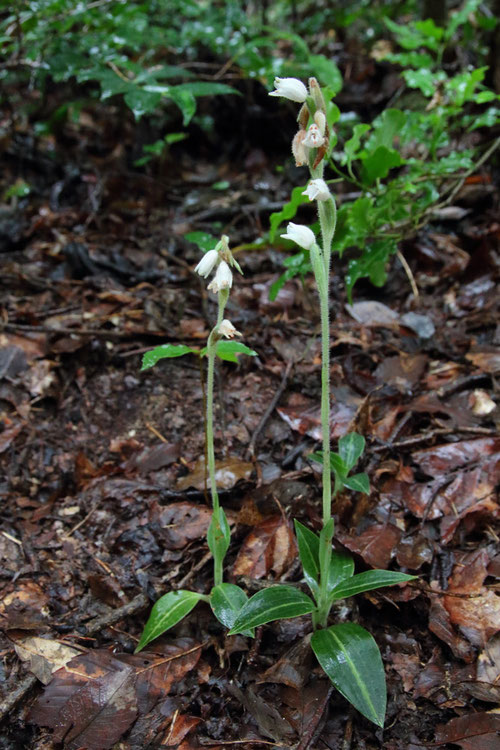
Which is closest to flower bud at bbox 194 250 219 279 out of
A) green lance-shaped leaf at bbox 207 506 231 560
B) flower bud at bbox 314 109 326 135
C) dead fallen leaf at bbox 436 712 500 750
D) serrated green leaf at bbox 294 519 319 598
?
flower bud at bbox 314 109 326 135

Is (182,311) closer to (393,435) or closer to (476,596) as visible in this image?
(393,435)

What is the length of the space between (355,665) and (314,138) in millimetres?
1676

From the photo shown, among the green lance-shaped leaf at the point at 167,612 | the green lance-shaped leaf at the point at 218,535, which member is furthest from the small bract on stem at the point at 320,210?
the green lance-shaped leaf at the point at 167,612

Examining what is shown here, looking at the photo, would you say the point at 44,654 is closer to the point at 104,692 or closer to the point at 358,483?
the point at 104,692

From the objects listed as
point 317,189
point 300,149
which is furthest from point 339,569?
point 300,149

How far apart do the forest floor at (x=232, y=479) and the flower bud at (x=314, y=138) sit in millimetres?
1491

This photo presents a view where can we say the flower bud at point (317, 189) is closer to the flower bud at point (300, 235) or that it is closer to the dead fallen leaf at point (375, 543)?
the flower bud at point (300, 235)

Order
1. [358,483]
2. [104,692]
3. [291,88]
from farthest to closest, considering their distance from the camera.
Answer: [358,483] → [104,692] → [291,88]

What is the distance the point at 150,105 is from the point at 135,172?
2422 mm

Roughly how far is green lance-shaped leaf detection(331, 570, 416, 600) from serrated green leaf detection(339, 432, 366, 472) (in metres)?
0.54

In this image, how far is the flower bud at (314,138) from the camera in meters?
1.63

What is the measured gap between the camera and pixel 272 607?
1.81m

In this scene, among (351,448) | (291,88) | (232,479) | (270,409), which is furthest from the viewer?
(270,409)

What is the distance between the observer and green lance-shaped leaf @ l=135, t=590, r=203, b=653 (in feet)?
6.43
